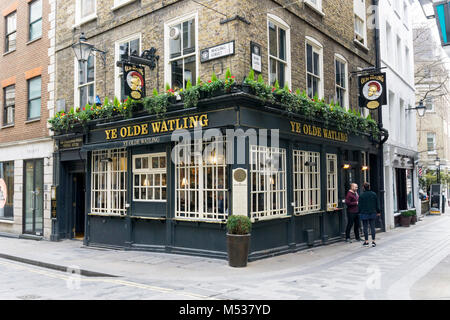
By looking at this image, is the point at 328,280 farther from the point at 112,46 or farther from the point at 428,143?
the point at 428,143

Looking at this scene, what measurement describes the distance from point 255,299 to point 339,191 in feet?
26.5

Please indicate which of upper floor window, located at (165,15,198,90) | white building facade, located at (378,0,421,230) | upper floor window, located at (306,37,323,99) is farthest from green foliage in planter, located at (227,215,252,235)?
white building facade, located at (378,0,421,230)

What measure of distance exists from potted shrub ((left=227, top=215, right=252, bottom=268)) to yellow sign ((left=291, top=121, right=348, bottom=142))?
347cm

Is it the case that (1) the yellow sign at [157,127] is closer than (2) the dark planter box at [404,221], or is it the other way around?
(1) the yellow sign at [157,127]

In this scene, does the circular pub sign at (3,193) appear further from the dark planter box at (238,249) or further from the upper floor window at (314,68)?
the upper floor window at (314,68)

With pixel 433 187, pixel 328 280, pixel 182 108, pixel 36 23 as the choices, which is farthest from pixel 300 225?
pixel 433 187

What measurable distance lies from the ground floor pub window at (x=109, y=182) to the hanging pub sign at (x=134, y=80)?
2086 mm

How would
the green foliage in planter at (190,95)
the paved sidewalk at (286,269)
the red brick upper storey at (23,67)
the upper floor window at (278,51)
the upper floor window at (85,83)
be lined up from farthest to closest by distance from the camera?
the red brick upper storey at (23,67)
the upper floor window at (85,83)
the upper floor window at (278,51)
the green foliage in planter at (190,95)
the paved sidewalk at (286,269)

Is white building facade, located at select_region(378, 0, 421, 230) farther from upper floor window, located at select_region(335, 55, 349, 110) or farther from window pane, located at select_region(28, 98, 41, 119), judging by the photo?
window pane, located at select_region(28, 98, 41, 119)

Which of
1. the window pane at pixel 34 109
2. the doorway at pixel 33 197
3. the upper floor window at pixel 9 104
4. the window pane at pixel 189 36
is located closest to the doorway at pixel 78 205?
the doorway at pixel 33 197

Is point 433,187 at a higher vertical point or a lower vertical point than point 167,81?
lower

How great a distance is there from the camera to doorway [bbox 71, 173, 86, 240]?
1456 cm

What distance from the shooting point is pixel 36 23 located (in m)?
16.2

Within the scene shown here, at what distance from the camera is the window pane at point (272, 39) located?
11.0 metres
